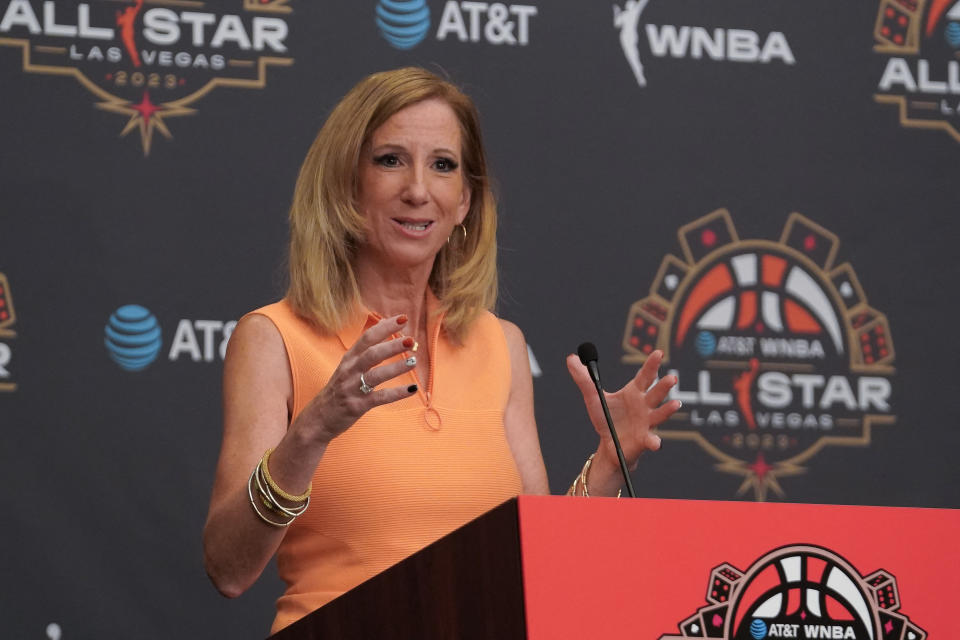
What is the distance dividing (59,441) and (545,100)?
4.28ft

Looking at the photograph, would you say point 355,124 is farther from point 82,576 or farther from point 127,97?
point 82,576

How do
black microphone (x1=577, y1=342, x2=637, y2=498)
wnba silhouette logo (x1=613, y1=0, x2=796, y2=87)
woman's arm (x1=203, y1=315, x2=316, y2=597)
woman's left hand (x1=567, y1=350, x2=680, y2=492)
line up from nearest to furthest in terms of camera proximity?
woman's arm (x1=203, y1=315, x2=316, y2=597), black microphone (x1=577, y1=342, x2=637, y2=498), woman's left hand (x1=567, y1=350, x2=680, y2=492), wnba silhouette logo (x1=613, y1=0, x2=796, y2=87)

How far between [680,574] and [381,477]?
0.79 metres

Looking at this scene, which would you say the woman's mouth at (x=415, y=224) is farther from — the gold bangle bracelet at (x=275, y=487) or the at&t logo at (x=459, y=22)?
the at&t logo at (x=459, y=22)

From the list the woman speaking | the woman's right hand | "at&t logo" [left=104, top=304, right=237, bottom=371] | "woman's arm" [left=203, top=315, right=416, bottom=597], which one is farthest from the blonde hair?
"at&t logo" [left=104, top=304, right=237, bottom=371]

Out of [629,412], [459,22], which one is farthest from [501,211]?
[629,412]

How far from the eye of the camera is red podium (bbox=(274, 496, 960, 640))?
1288 millimetres

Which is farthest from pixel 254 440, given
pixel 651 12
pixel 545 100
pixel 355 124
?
pixel 651 12

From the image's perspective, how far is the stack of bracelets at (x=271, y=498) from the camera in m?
1.82

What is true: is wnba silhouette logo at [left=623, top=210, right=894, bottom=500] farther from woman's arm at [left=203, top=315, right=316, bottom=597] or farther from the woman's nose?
woman's arm at [left=203, top=315, right=316, bottom=597]

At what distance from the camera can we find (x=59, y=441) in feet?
9.27

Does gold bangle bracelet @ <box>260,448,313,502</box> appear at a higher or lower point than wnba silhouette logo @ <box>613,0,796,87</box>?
lower

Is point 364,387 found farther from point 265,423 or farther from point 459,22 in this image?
point 459,22

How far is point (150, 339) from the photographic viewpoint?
9.50 feet
